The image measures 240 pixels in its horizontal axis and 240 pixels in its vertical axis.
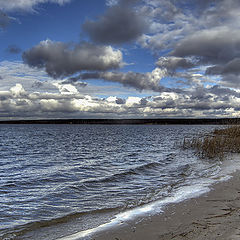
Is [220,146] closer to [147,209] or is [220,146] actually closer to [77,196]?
[77,196]

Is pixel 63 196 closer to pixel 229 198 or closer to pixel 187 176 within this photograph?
pixel 229 198

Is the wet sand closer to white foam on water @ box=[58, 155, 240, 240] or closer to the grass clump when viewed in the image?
white foam on water @ box=[58, 155, 240, 240]

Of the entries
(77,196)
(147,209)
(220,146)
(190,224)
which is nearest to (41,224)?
(77,196)

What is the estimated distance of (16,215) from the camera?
8.32 metres

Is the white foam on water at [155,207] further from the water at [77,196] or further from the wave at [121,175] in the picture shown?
the wave at [121,175]

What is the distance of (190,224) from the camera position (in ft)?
20.8

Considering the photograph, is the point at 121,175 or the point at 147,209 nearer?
the point at 147,209

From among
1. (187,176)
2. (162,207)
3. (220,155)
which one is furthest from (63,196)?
(220,155)

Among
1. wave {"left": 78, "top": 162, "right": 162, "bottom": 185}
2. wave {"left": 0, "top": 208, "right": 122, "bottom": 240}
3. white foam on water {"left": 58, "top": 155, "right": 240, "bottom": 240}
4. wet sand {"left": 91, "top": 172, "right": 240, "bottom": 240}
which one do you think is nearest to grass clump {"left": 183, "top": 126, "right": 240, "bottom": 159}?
wave {"left": 78, "top": 162, "right": 162, "bottom": 185}

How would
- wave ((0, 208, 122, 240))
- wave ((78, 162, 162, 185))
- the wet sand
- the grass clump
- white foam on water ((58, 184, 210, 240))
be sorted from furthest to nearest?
1. the grass clump
2. wave ((78, 162, 162, 185))
3. wave ((0, 208, 122, 240))
4. white foam on water ((58, 184, 210, 240))
5. the wet sand

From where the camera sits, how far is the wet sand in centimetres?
556

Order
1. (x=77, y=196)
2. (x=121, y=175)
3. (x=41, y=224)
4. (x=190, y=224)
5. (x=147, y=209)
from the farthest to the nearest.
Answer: (x=121, y=175)
(x=77, y=196)
(x=147, y=209)
(x=41, y=224)
(x=190, y=224)

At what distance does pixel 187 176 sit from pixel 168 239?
9.77 m

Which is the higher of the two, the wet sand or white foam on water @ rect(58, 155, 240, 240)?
the wet sand
